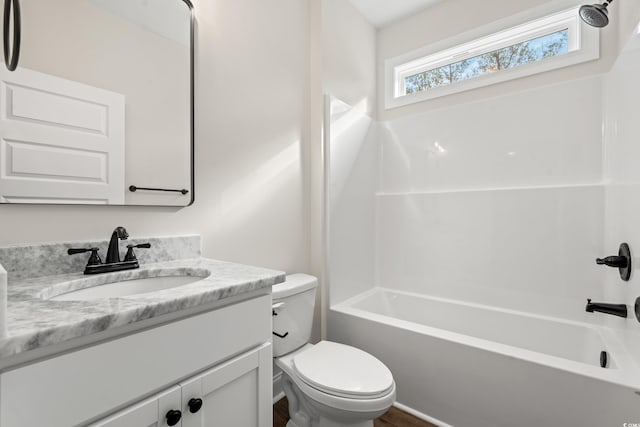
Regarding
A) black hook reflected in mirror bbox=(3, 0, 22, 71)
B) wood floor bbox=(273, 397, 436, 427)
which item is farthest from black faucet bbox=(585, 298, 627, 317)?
black hook reflected in mirror bbox=(3, 0, 22, 71)

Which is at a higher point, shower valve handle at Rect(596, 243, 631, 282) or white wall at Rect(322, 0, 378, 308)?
white wall at Rect(322, 0, 378, 308)

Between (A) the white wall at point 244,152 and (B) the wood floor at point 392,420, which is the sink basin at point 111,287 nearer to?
(A) the white wall at point 244,152

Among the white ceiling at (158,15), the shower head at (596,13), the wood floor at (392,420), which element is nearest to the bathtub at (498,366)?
the wood floor at (392,420)

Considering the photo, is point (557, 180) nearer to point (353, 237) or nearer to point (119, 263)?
point (353, 237)

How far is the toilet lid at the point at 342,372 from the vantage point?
122 cm

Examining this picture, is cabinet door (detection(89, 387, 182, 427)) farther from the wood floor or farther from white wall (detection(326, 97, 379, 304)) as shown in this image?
white wall (detection(326, 97, 379, 304))

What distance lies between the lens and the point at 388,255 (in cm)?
258

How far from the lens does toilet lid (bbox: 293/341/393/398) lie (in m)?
1.22

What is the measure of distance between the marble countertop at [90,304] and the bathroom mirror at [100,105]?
31cm

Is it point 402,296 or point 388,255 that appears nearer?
point 402,296

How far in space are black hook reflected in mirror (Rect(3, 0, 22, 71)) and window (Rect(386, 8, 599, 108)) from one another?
7.59ft

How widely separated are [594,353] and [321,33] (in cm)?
253

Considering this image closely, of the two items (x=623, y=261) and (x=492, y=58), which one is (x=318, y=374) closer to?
(x=623, y=261)

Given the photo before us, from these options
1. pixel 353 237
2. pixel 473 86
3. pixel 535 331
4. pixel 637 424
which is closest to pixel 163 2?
pixel 353 237
